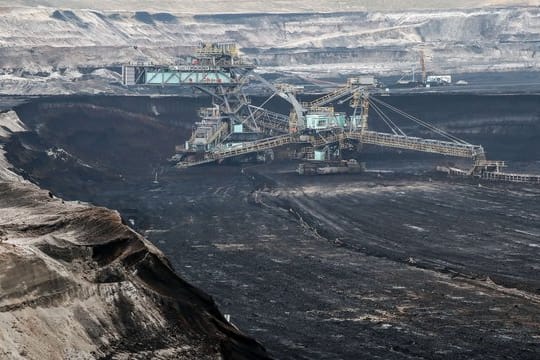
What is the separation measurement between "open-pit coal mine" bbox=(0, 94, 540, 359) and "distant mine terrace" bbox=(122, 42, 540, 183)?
79.0 inches

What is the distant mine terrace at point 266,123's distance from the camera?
102812 millimetres

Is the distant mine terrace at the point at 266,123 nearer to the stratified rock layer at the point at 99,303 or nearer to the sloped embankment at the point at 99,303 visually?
the sloped embankment at the point at 99,303

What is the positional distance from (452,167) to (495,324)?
175ft

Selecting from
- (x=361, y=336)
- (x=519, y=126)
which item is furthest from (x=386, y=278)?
(x=519, y=126)

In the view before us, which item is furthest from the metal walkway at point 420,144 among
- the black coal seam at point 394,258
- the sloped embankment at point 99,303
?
the sloped embankment at point 99,303

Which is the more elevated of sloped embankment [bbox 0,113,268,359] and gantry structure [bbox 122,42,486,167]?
gantry structure [bbox 122,42,486,167]

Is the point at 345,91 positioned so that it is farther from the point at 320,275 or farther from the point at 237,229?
→ the point at 320,275

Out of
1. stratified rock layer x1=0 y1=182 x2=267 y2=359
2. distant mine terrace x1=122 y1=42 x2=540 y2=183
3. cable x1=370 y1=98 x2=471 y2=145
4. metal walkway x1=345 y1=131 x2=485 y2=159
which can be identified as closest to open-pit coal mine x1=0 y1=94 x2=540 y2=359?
cable x1=370 y1=98 x2=471 y2=145

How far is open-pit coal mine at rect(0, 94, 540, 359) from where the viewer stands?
43156 millimetres

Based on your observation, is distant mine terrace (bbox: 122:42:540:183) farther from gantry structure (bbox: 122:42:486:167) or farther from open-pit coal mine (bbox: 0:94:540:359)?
open-pit coal mine (bbox: 0:94:540:359)

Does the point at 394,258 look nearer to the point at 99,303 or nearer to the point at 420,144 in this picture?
the point at 99,303

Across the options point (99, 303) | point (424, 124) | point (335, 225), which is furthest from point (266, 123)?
point (99, 303)

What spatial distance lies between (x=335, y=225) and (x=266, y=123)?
46354 mm

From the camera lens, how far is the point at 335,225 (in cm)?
6894
